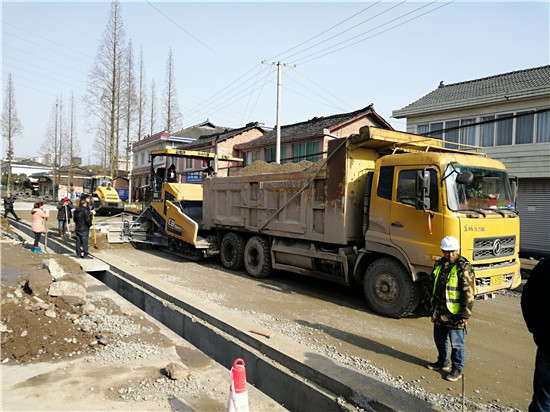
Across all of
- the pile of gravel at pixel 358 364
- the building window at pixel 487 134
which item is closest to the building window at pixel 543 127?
the building window at pixel 487 134

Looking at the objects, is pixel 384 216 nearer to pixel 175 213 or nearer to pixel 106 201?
pixel 175 213

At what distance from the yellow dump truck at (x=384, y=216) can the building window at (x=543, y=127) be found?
901 centimetres

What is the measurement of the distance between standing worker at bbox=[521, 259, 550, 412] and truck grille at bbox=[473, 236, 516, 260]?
9.49 feet

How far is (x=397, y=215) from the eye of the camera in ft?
20.8

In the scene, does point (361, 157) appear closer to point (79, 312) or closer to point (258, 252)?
point (258, 252)

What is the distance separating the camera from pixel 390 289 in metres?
6.39

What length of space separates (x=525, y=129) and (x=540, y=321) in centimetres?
1421

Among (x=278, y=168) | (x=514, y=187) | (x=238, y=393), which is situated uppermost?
(x=278, y=168)

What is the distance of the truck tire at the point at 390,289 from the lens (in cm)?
616

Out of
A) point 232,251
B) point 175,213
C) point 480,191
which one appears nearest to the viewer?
point 480,191

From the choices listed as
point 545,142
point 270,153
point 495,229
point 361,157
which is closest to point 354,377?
point 495,229

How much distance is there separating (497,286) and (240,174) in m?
6.44

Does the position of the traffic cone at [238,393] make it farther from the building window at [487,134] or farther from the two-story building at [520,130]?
the building window at [487,134]

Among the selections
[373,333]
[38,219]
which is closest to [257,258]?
[373,333]
